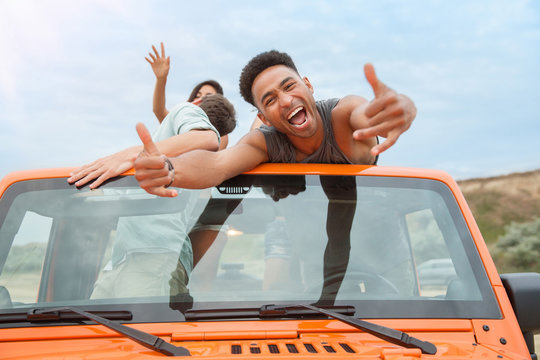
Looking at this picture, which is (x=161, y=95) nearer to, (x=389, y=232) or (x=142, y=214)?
Result: (x=142, y=214)

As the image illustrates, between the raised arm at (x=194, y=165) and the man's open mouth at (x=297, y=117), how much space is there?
21cm

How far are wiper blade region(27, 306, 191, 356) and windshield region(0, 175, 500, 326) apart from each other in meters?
0.10

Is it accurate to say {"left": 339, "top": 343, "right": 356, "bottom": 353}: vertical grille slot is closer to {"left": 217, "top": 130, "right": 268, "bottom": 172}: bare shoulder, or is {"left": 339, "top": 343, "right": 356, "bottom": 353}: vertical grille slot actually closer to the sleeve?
{"left": 217, "top": 130, "right": 268, "bottom": 172}: bare shoulder

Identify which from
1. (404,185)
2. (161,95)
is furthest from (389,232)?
(161,95)

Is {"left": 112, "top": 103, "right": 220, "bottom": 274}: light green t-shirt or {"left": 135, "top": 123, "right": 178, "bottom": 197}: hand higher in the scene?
{"left": 135, "top": 123, "right": 178, "bottom": 197}: hand

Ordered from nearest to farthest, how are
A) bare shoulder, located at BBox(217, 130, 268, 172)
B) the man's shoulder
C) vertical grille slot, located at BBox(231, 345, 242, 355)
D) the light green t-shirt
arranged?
1. vertical grille slot, located at BBox(231, 345, 242, 355)
2. the light green t-shirt
3. bare shoulder, located at BBox(217, 130, 268, 172)
4. the man's shoulder

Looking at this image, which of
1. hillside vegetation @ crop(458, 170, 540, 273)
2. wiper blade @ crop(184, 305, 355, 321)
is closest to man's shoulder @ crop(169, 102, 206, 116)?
wiper blade @ crop(184, 305, 355, 321)

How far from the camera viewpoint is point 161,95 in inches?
208

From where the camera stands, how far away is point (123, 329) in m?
1.90

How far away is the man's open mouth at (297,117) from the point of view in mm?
2951

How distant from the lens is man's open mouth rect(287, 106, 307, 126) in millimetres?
2951

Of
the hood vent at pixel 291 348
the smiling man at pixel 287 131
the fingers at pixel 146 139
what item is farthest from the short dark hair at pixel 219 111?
the hood vent at pixel 291 348

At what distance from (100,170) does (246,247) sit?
720 mm

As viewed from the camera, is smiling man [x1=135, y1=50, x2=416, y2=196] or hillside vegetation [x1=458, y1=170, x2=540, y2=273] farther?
hillside vegetation [x1=458, y1=170, x2=540, y2=273]
